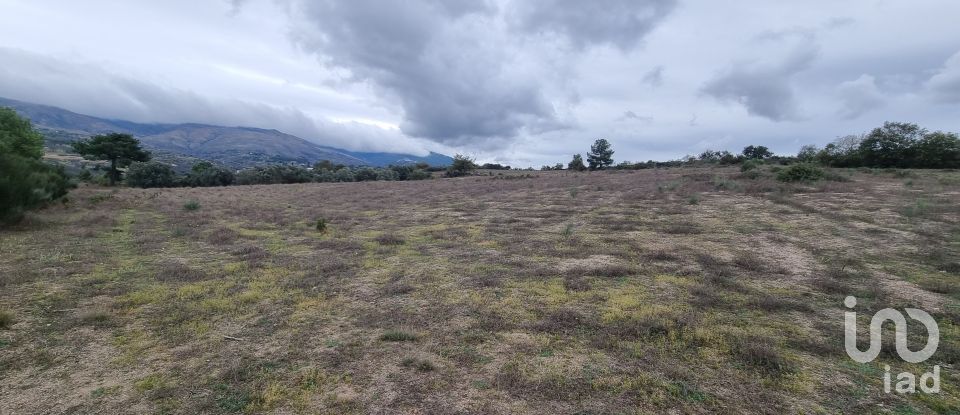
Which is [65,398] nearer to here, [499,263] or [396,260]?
[396,260]

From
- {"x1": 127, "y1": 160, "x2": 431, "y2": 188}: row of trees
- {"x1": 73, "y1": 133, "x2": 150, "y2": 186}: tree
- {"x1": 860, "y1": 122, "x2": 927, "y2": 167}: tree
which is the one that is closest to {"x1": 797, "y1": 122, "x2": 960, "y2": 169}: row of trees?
{"x1": 860, "y1": 122, "x2": 927, "y2": 167}: tree

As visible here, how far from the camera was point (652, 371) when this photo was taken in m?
4.98

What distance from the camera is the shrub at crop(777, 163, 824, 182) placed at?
2653 centimetres

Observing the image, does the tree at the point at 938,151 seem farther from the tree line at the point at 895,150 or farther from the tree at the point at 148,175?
the tree at the point at 148,175

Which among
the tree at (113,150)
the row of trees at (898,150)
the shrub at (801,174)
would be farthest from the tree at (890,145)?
the tree at (113,150)

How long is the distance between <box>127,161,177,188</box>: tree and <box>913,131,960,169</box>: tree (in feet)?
236

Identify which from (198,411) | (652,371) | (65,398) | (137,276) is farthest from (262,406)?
(137,276)

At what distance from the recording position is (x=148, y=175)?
41875 mm

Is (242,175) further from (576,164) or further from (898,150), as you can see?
(898,150)

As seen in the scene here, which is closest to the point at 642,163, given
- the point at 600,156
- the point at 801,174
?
the point at 600,156

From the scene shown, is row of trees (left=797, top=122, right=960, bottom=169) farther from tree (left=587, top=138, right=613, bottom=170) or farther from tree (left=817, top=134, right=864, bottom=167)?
tree (left=587, top=138, right=613, bottom=170)

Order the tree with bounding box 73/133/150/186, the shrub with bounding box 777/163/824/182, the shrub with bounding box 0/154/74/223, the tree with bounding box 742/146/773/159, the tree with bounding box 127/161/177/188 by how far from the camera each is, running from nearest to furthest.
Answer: the shrub with bounding box 0/154/74/223, the shrub with bounding box 777/163/824/182, the tree with bounding box 73/133/150/186, the tree with bounding box 127/161/177/188, the tree with bounding box 742/146/773/159

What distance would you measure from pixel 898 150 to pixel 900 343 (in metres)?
45.4

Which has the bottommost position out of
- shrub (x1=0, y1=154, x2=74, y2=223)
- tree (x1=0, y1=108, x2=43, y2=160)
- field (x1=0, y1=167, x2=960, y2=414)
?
field (x1=0, y1=167, x2=960, y2=414)
